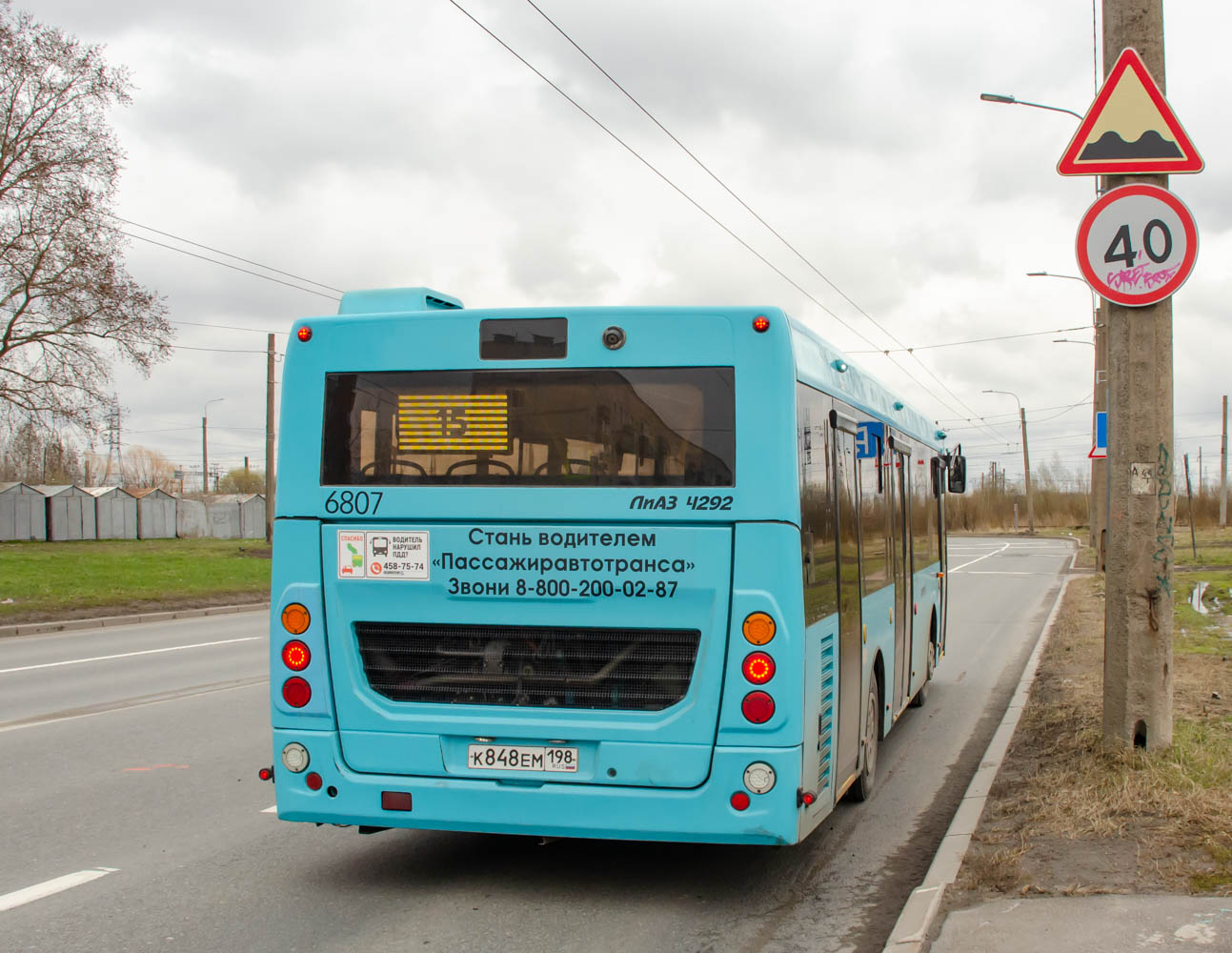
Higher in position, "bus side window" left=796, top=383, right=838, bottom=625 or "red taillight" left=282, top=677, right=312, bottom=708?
"bus side window" left=796, top=383, right=838, bottom=625

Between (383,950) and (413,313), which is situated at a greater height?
(413,313)

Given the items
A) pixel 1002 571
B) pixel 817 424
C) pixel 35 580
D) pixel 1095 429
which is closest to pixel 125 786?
pixel 817 424

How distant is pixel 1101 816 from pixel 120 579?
87.1 ft

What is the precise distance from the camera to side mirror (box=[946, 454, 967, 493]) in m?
12.8

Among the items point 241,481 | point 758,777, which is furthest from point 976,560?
point 241,481

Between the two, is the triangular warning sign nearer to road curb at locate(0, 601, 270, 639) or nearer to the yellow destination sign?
the yellow destination sign

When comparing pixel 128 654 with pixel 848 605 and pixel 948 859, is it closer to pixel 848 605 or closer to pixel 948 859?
→ pixel 848 605

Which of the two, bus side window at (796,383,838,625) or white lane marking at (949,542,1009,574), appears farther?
white lane marking at (949,542,1009,574)

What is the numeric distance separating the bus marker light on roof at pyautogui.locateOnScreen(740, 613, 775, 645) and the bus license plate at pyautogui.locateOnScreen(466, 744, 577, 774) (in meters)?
0.91

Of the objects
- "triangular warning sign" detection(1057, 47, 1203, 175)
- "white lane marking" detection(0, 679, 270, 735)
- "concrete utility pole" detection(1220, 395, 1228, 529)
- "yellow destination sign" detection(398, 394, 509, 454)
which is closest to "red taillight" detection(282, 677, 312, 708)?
"yellow destination sign" detection(398, 394, 509, 454)

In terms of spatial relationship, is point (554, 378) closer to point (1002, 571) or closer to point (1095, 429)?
point (1095, 429)

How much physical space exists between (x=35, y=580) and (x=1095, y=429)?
871 inches

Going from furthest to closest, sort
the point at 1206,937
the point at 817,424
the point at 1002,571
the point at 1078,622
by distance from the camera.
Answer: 1. the point at 1002,571
2. the point at 1078,622
3. the point at 817,424
4. the point at 1206,937

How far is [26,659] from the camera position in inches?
612
